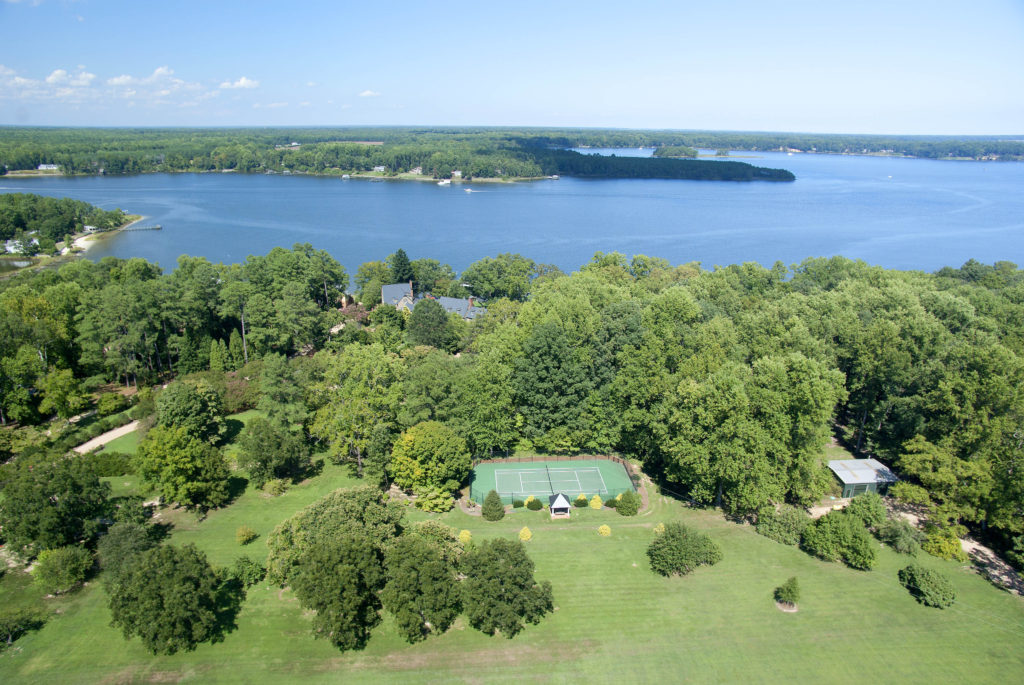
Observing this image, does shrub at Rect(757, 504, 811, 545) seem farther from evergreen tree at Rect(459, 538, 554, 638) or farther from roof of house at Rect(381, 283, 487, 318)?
roof of house at Rect(381, 283, 487, 318)

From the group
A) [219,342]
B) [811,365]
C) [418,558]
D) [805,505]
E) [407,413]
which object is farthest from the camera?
[219,342]

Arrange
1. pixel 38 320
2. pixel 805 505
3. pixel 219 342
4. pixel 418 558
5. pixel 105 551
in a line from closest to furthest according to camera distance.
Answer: pixel 418 558 < pixel 105 551 < pixel 805 505 < pixel 38 320 < pixel 219 342

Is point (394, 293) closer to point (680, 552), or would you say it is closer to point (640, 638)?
point (680, 552)

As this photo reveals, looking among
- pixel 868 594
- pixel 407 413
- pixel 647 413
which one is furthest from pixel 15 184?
pixel 868 594

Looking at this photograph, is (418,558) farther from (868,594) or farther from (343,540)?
(868,594)

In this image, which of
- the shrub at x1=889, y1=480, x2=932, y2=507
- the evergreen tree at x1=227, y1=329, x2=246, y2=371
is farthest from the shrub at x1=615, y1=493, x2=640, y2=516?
the evergreen tree at x1=227, y1=329, x2=246, y2=371

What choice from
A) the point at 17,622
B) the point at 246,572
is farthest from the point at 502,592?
the point at 17,622

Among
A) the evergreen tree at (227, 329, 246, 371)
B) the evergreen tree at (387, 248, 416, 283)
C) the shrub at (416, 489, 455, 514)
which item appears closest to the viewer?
the shrub at (416, 489, 455, 514)
